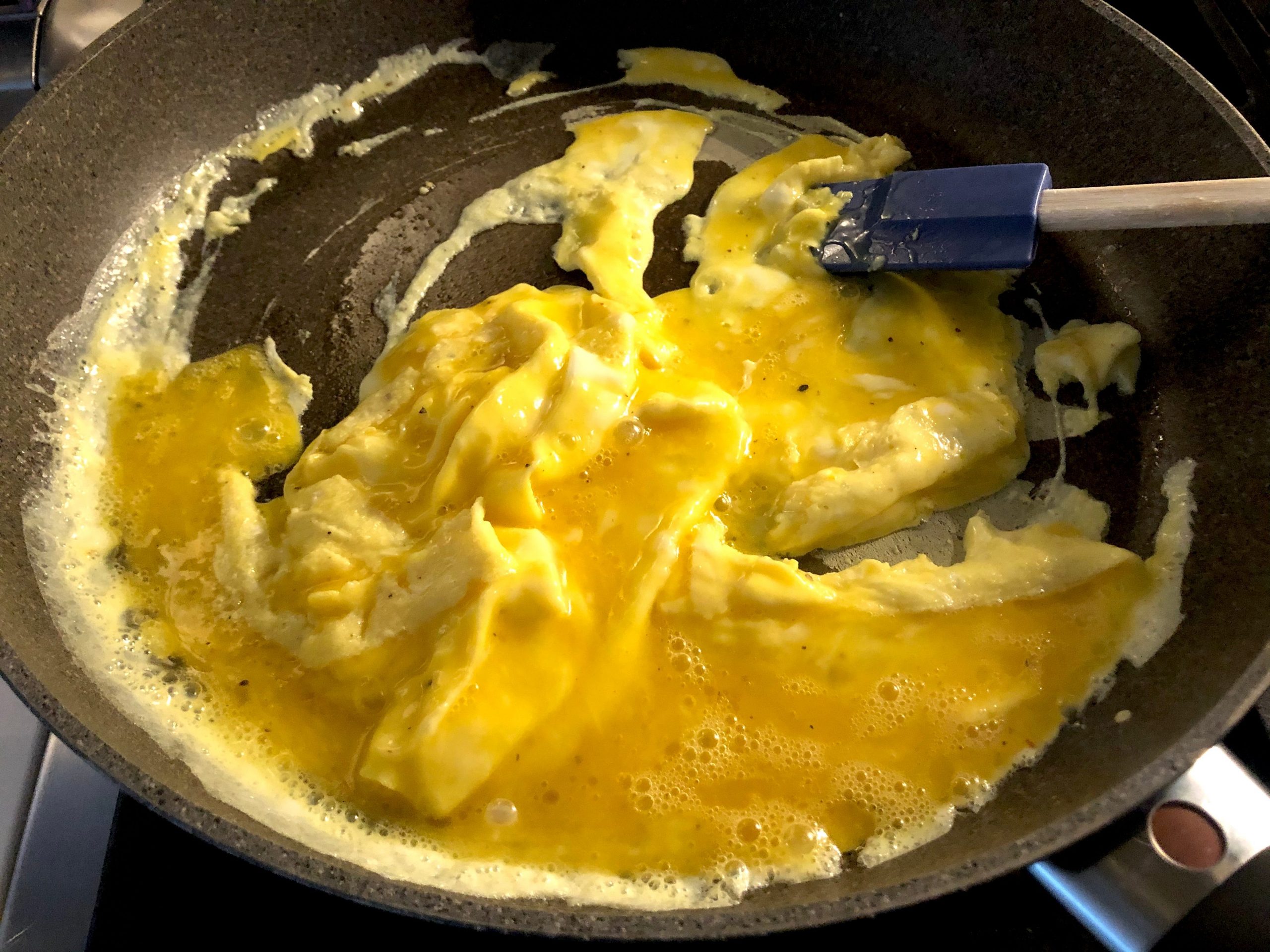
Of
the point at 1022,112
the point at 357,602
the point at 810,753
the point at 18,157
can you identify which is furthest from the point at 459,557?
the point at 1022,112

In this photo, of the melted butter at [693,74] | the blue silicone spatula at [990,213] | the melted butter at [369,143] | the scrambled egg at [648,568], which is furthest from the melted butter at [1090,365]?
the melted butter at [369,143]

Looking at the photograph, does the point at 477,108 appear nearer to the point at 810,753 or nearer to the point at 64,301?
the point at 64,301

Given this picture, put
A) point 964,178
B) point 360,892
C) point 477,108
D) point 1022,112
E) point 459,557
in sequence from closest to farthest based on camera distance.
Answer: point 360,892, point 459,557, point 964,178, point 1022,112, point 477,108

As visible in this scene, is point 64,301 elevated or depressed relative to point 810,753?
elevated

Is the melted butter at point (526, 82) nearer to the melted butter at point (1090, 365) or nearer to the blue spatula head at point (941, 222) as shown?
the blue spatula head at point (941, 222)

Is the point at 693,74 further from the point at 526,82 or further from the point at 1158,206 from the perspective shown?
the point at 1158,206

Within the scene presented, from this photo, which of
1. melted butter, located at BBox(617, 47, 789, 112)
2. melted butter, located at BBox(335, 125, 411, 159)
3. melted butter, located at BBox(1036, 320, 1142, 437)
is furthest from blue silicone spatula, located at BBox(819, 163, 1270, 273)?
melted butter, located at BBox(335, 125, 411, 159)

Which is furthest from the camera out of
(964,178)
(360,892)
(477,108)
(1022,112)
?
(477,108)
